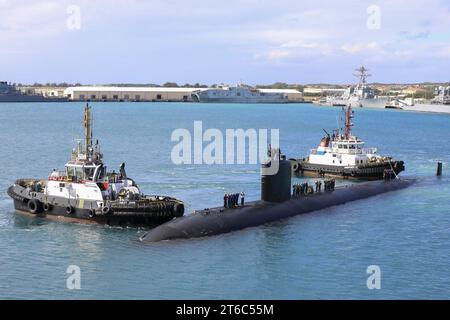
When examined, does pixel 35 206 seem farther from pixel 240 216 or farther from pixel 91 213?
pixel 240 216

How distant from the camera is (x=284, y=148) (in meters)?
86.2

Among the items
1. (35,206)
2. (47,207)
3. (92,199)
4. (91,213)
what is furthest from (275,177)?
(35,206)

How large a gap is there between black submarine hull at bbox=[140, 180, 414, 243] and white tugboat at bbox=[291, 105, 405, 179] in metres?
12.2

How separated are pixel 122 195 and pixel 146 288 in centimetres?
1102

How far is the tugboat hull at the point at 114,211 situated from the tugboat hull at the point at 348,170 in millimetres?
24635

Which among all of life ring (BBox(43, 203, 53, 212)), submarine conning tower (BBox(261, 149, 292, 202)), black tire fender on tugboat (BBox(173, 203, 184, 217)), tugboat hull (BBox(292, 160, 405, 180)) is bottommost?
tugboat hull (BBox(292, 160, 405, 180))

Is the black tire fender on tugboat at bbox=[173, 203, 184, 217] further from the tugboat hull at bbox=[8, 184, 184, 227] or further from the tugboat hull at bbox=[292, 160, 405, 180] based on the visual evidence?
the tugboat hull at bbox=[292, 160, 405, 180]

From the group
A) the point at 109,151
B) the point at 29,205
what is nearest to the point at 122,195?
the point at 29,205

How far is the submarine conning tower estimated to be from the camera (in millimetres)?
36347

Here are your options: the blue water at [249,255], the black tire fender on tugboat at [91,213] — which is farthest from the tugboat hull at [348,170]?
the black tire fender on tugboat at [91,213]

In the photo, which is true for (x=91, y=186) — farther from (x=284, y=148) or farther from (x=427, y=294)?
(x=284, y=148)

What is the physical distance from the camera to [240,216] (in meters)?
34.7

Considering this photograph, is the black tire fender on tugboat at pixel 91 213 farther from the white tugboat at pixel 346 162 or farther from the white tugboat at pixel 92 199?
the white tugboat at pixel 346 162

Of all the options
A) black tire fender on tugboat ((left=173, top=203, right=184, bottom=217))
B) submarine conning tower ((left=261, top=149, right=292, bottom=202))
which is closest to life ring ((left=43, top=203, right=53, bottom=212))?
black tire fender on tugboat ((left=173, top=203, right=184, bottom=217))
